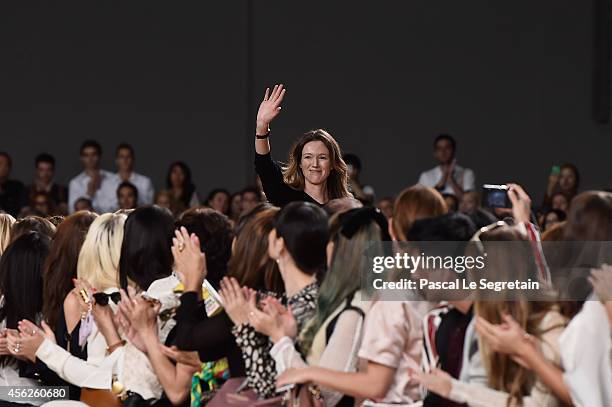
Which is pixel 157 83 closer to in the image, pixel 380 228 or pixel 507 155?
pixel 507 155

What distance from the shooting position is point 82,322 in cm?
510

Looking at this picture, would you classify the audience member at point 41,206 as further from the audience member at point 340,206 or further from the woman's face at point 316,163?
the audience member at point 340,206

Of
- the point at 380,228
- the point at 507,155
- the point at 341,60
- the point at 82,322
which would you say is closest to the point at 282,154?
the point at 341,60

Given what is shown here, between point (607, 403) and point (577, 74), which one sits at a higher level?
point (577, 74)

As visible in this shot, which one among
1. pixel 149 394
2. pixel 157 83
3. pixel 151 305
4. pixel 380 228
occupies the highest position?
pixel 157 83

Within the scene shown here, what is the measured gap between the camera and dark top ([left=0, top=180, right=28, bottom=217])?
11.0 m

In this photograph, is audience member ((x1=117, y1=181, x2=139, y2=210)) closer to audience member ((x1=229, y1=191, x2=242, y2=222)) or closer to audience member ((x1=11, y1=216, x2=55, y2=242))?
audience member ((x1=229, y1=191, x2=242, y2=222))

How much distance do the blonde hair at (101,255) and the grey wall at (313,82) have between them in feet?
25.6

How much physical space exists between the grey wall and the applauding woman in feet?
21.2

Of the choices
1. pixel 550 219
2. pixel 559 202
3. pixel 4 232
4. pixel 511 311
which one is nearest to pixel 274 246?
pixel 511 311

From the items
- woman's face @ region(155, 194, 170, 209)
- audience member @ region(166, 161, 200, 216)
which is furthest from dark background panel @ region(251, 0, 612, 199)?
woman's face @ region(155, 194, 170, 209)

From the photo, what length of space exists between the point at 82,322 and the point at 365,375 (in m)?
1.55

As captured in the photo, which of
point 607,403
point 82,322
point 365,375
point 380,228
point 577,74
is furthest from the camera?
point 577,74

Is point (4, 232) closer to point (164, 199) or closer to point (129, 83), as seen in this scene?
point (164, 199)
